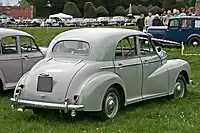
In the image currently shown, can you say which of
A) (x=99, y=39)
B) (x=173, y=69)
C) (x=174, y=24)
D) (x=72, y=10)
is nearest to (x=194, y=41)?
(x=174, y=24)

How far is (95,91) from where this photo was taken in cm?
793

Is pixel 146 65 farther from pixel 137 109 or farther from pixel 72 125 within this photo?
pixel 72 125

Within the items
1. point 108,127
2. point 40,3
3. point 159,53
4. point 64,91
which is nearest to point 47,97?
point 64,91

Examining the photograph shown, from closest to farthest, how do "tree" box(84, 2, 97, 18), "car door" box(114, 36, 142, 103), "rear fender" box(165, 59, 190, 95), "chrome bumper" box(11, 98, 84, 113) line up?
"chrome bumper" box(11, 98, 84, 113)
"car door" box(114, 36, 142, 103)
"rear fender" box(165, 59, 190, 95)
"tree" box(84, 2, 97, 18)

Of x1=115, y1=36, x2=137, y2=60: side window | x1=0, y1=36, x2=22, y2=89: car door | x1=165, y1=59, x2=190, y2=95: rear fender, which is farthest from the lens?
x1=0, y1=36, x2=22, y2=89: car door

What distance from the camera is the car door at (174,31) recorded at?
76.7 feet

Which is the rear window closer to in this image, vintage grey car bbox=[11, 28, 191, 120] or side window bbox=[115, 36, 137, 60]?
vintage grey car bbox=[11, 28, 191, 120]

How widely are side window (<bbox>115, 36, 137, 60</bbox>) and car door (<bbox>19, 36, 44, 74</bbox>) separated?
285cm

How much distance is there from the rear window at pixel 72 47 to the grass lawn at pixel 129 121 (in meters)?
1.16

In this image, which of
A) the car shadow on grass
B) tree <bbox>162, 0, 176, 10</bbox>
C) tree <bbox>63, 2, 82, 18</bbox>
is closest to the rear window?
the car shadow on grass

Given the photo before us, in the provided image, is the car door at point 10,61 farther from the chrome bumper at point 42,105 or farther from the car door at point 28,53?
the chrome bumper at point 42,105

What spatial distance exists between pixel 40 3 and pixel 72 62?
298 feet

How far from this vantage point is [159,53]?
10.1 meters

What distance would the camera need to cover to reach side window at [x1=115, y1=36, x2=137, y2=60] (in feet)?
29.2
